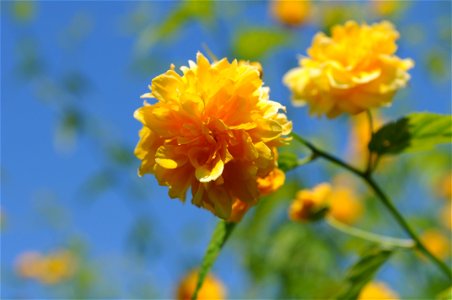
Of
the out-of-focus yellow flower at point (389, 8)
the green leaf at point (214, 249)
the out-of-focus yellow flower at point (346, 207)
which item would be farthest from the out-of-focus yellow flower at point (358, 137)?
the green leaf at point (214, 249)

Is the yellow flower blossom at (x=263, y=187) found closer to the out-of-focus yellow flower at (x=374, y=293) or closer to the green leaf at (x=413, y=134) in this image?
the green leaf at (x=413, y=134)

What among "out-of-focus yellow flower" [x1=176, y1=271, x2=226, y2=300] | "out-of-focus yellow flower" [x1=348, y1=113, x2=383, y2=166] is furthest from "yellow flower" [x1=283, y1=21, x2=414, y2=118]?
"out-of-focus yellow flower" [x1=348, y1=113, x2=383, y2=166]

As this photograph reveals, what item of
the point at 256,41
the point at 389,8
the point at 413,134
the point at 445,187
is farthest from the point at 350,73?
the point at 445,187

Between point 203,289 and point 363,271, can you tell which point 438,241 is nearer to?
point 203,289

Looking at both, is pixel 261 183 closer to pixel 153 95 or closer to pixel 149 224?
pixel 153 95

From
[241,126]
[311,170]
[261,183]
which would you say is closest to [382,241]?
[261,183]

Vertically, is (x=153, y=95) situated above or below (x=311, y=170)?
below

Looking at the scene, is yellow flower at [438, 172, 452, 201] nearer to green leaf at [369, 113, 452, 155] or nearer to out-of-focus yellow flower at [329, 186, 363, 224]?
out-of-focus yellow flower at [329, 186, 363, 224]
